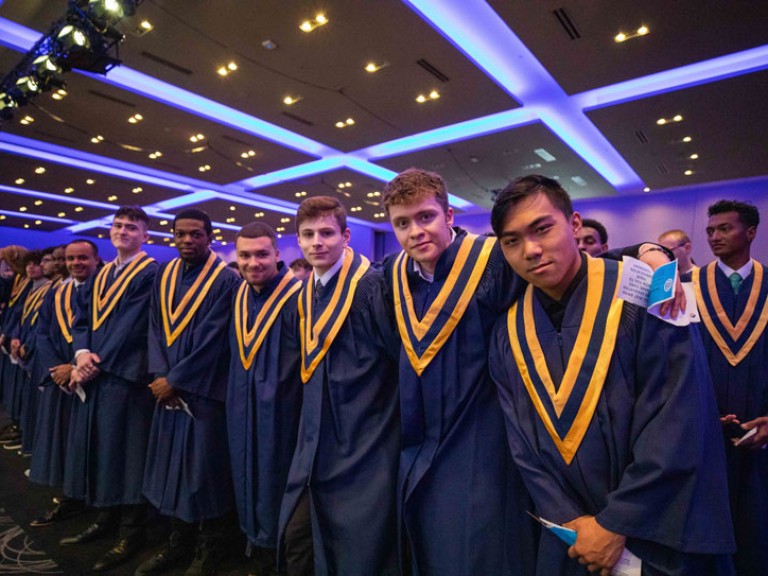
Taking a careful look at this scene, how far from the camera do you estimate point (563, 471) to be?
4.31 feet

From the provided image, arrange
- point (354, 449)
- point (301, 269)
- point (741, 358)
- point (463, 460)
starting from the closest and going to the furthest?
1. point (463, 460)
2. point (354, 449)
3. point (741, 358)
4. point (301, 269)

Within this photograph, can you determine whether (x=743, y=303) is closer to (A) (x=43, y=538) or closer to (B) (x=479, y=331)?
(B) (x=479, y=331)

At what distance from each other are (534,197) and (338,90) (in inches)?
251

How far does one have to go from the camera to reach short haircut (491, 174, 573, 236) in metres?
1.41

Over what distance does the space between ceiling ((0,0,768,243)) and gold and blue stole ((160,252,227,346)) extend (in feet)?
12.2

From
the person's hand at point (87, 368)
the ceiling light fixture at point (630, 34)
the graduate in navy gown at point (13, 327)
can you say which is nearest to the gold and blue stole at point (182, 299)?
the person's hand at point (87, 368)

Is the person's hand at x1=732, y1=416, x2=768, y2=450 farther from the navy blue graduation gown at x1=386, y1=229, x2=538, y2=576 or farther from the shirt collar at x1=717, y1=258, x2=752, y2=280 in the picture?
the navy blue graduation gown at x1=386, y1=229, x2=538, y2=576

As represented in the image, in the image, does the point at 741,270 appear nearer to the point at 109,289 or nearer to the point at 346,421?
the point at 346,421

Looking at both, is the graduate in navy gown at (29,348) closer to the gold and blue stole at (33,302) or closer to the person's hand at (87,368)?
the gold and blue stole at (33,302)

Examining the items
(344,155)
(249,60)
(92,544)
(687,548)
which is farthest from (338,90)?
(687,548)

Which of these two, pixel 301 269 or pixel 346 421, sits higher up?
pixel 301 269

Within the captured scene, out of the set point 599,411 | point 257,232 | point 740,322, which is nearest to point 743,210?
point 740,322

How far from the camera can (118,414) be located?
2742mm

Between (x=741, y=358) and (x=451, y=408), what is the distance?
174 cm
